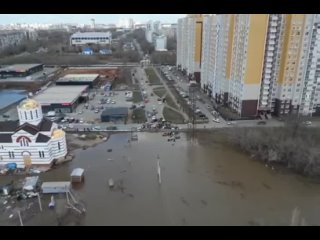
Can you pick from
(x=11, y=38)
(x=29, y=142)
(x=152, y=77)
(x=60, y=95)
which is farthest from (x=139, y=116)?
(x=11, y=38)

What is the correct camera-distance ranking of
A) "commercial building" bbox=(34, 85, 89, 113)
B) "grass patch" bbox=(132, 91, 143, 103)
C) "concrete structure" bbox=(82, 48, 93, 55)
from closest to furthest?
"commercial building" bbox=(34, 85, 89, 113) → "grass patch" bbox=(132, 91, 143, 103) → "concrete structure" bbox=(82, 48, 93, 55)

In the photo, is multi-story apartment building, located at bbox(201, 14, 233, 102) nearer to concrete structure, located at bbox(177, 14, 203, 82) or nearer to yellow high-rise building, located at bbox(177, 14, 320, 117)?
yellow high-rise building, located at bbox(177, 14, 320, 117)

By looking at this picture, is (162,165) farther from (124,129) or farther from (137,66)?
(137,66)

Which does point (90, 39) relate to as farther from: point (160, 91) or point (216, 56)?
point (216, 56)

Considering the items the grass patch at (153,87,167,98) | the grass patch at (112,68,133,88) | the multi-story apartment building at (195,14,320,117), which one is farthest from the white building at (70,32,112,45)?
the multi-story apartment building at (195,14,320,117)
